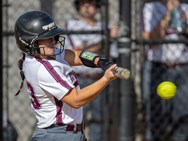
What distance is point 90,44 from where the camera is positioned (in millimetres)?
6652

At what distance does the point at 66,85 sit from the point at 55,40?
0.38 metres

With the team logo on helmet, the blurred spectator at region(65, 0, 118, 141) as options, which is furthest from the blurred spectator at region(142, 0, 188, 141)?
the team logo on helmet

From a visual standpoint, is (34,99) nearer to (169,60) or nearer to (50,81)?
(50,81)

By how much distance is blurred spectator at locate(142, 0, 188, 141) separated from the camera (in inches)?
261

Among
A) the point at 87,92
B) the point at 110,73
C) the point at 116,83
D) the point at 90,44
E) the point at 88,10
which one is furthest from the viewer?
the point at 88,10

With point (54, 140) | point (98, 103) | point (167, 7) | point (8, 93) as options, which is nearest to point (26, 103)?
point (8, 93)

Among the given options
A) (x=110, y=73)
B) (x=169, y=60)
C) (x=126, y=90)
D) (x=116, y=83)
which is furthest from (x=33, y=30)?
(x=169, y=60)

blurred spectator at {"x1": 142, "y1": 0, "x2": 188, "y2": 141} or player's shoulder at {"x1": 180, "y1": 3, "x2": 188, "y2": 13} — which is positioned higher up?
player's shoulder at {"x1": 180, "y1": 3, "x2": 188, "y2": 13}

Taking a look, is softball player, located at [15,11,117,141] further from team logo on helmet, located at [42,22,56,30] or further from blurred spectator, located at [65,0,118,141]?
blurred spectator, located at [65,0,118,141]

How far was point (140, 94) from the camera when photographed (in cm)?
692

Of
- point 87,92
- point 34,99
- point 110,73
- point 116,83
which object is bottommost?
point 116,83

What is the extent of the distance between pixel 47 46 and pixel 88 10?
221cm

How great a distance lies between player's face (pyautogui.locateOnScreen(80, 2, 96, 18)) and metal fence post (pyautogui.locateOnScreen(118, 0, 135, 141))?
582mm

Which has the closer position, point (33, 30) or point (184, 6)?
point (33, 30)
